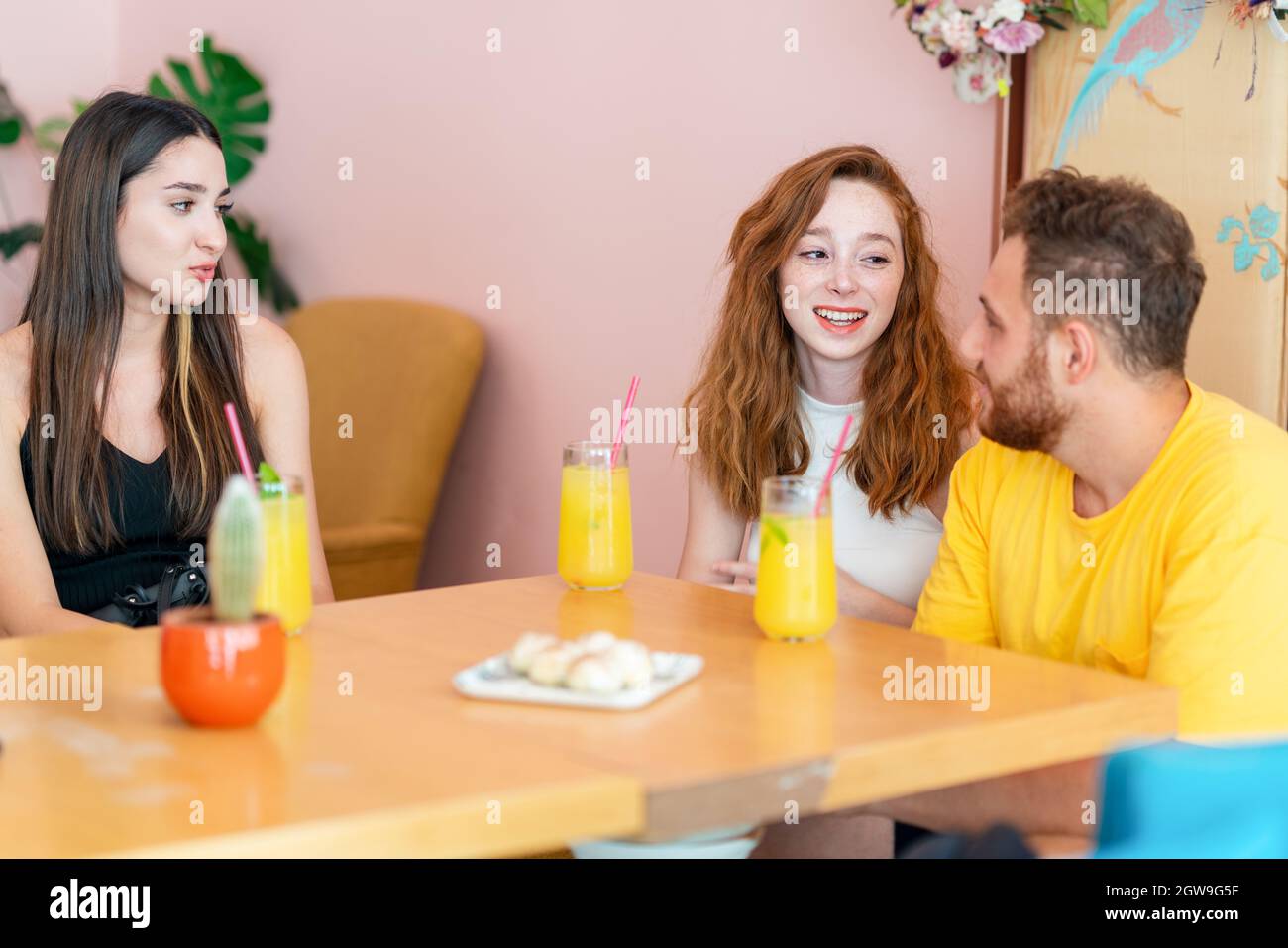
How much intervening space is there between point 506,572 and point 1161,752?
8.44 ft

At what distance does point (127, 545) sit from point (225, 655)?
113 cm

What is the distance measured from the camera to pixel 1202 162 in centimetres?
222

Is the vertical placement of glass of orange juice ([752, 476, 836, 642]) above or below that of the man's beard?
below

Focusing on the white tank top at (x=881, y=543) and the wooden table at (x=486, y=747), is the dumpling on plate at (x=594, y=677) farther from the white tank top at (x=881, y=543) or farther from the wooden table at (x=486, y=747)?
the white tank top at (x=881, y=543)

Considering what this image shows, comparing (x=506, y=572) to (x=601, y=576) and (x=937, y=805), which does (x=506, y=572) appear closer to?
(x=601, y=576)

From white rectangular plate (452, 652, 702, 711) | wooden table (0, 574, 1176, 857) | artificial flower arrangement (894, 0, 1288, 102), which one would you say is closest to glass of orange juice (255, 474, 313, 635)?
wooden table (0, 574, 1176, 857)

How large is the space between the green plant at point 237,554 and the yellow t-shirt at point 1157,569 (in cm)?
85

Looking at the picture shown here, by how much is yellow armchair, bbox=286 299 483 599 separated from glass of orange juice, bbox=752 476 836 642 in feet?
6.04

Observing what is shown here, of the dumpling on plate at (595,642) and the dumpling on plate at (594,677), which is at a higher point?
the dumpling on plate at (595,642)

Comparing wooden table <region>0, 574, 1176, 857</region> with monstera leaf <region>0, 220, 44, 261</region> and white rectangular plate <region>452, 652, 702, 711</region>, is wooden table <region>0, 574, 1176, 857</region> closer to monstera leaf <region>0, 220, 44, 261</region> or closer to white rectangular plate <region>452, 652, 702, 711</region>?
white rectangular plate <region>452, 652, 702, 711</region>

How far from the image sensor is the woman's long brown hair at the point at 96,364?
88.9 inches

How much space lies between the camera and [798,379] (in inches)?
95.0

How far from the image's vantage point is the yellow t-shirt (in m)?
1.45

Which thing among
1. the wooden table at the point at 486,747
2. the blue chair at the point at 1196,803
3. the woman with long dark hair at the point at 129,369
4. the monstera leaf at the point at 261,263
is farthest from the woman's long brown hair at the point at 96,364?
the monstera leaf at the point at 261,263
